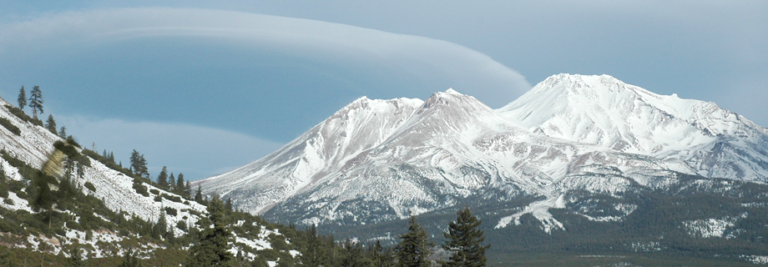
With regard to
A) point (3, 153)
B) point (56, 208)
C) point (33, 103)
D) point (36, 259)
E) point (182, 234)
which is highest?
point (33, 103)

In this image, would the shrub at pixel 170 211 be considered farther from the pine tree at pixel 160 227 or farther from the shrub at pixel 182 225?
the pine tree at pixel 160 227

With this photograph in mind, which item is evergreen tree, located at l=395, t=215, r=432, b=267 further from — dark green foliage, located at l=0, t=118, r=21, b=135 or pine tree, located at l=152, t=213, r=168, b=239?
dark green foliage, located at l=0, t=118, r=21, b=135

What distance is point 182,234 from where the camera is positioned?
7612 centimetres

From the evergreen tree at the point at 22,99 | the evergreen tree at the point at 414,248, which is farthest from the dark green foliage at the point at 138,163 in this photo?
the evergreen tree at the point at 414,248

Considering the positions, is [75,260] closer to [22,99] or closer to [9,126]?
[9,126]

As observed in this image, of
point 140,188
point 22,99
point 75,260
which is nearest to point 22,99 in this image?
point 22,99

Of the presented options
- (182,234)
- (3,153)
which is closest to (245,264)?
(182,234)

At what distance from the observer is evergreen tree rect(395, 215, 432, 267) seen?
57.3 m

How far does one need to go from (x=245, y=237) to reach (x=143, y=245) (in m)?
27.6

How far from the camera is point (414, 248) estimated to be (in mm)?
58250

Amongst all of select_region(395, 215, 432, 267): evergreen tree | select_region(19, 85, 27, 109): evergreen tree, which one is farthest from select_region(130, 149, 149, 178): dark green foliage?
select_region(395, 215, 432, 267): evergreen tree

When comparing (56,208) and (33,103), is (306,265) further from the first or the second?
(56,208)

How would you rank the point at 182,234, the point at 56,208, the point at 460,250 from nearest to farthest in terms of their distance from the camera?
1. the point at 56,208
2. the point at 460,250
3. the point at 182,234

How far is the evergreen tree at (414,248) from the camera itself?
188ft
